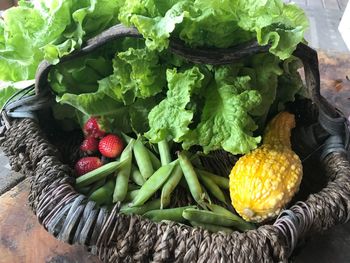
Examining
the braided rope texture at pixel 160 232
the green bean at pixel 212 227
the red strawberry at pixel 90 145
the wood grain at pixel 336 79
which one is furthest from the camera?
the wood grain at pixel 336 79

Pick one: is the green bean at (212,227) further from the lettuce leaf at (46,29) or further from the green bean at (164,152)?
the lettuce leaf at (46,29)

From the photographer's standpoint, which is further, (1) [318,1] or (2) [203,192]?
(1) [318,1]

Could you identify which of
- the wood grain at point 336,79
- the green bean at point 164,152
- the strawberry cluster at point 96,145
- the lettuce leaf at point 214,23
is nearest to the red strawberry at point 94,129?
the strawberry cluster at point 96,145

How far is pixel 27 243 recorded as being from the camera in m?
0.59

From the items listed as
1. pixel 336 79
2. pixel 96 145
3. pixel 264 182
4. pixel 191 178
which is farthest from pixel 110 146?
pixel 336 79

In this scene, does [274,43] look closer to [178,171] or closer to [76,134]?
[178,171]

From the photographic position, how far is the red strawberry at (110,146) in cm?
67

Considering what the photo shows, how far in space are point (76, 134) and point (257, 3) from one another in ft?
1.32

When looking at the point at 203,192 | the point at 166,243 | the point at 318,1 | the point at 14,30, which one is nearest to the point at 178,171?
the point at 203,192

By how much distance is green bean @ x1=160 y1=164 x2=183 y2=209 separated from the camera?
61 centimetres

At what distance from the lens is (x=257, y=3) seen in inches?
20.6

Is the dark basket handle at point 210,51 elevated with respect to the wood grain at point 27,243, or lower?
elevated

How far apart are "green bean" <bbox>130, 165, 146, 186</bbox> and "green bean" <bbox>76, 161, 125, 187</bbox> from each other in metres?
0.02

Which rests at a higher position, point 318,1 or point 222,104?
point 222,104
